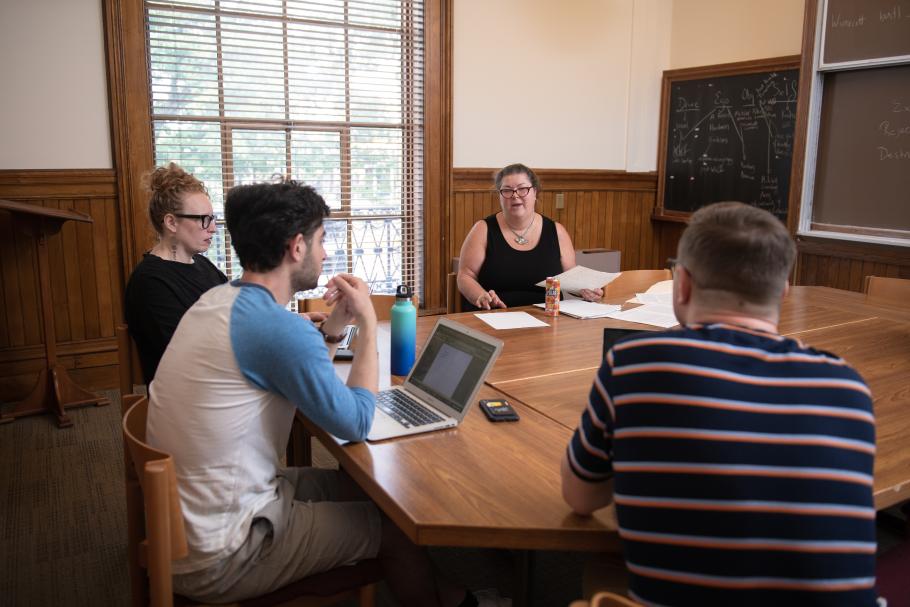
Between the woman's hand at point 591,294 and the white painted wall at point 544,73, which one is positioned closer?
the woman's hand at point 591,294

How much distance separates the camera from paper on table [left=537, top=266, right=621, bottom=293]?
9.74 ft

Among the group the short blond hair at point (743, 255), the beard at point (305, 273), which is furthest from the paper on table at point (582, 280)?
the short blond hair at point (743, 255)

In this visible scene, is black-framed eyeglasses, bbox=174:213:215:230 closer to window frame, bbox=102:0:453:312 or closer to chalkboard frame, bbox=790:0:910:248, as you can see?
window frame, bbox=102:0:453:312

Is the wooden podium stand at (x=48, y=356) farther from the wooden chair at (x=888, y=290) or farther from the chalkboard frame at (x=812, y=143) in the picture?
the chalkboard frame at (x=812, y=143)

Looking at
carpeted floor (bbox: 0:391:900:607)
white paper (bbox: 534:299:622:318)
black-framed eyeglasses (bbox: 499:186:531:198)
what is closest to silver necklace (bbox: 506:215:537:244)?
black-framed eyeglasses (bbox: 499:186:531:198)

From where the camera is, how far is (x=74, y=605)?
2.15 meters

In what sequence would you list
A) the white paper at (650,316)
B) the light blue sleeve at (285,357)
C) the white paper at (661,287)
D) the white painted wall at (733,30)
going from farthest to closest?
the white painted wall at (733,30) < the white paper at (661,287) < the white paper at (650,316) < the light blue sleeve at (285,357)

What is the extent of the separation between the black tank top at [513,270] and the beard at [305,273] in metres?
1.74

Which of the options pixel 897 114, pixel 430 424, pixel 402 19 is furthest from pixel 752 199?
pixel 430 424

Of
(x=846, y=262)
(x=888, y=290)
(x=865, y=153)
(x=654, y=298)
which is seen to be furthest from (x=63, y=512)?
→ (x=865, y=153)

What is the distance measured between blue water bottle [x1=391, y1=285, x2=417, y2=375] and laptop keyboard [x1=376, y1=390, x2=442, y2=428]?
0.16 m

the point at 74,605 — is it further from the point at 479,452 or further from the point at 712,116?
the point at 712,116

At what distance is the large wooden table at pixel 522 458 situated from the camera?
3.97 ft

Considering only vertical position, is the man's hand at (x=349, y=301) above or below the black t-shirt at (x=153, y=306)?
above
